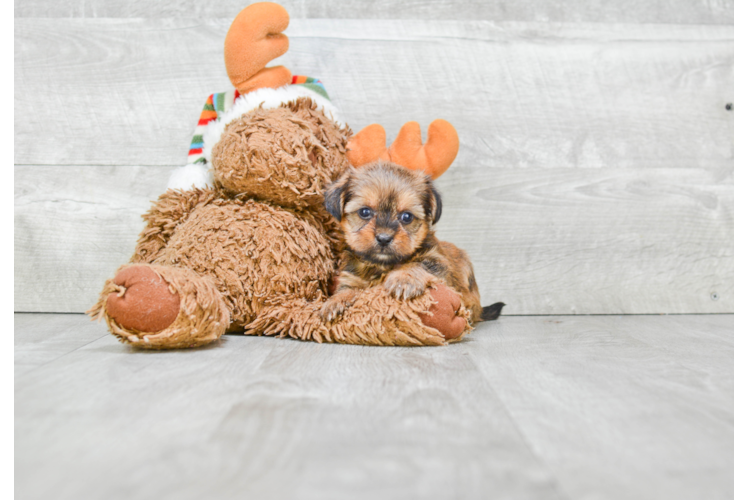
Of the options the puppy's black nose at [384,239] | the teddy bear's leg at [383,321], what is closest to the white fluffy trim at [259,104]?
the puppy's black nose at [384,239]

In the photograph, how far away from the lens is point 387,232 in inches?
62.9

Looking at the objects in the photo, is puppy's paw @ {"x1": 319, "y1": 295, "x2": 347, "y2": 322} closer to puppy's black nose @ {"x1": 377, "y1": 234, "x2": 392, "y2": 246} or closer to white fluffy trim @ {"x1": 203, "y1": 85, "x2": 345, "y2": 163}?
puppy's black nose @ {"x1": 377, "y1": 234, "x2": 392, "y2": 246}

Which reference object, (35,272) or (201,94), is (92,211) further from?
(201,94)

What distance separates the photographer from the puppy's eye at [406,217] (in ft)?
5.44

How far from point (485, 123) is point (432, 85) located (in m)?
0.26

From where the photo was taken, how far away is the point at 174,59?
2.23 m

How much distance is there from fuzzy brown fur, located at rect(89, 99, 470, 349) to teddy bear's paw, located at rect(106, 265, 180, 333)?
0.07 m

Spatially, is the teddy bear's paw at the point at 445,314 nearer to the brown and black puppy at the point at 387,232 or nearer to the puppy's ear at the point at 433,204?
the brown and black puppy at the point at 387,232

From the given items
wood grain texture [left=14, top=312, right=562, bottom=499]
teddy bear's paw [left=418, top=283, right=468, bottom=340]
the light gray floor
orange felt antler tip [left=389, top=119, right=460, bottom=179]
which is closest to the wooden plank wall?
orange felt antler tip [left=389, top=119, right=460, bottom=179]

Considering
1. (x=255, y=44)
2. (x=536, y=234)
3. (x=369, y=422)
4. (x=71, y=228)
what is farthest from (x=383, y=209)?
(x=71, y=228)

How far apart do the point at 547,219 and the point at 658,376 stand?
112 cm

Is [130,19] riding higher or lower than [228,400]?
higher

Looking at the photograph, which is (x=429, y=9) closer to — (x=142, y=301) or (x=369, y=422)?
(x=142, y=301)

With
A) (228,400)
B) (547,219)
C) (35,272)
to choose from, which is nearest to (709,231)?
(547,219)
